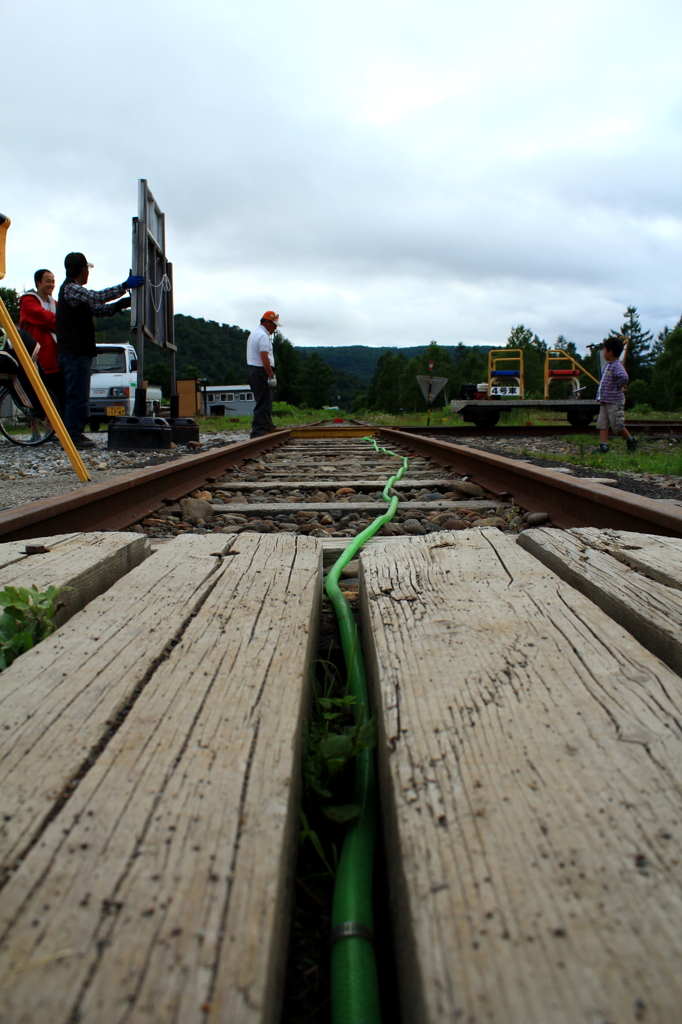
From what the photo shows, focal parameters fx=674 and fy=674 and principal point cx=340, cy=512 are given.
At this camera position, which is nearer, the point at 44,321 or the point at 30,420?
the point at 44,321

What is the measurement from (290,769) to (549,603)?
2.26 ft

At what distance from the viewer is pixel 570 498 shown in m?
3.13

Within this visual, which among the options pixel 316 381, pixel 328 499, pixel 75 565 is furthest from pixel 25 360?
pixel 316 381

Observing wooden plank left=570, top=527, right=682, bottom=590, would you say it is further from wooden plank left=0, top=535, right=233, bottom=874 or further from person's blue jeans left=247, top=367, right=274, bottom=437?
person's blue jeans left=247, top=367, right=274, bottom=437

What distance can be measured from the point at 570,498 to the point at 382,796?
251 centimetres

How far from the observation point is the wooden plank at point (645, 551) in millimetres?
1459

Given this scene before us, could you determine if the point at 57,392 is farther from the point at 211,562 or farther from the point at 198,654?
the point at 198,654

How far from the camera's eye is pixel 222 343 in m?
129

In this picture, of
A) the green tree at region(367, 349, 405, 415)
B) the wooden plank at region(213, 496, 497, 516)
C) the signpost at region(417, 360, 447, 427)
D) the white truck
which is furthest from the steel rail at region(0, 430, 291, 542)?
the green tree at region(367, 349, 405, 415)

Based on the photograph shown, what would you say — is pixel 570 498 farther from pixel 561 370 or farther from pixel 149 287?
pixel 561 370

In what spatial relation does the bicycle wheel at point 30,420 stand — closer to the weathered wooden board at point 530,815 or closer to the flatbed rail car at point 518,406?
the flatbed rail car at point 518,406

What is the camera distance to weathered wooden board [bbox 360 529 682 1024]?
1.79ft

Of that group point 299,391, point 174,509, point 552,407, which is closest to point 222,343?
point 299,391


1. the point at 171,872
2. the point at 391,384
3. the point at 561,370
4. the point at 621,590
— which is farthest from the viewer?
the point at 391,384
